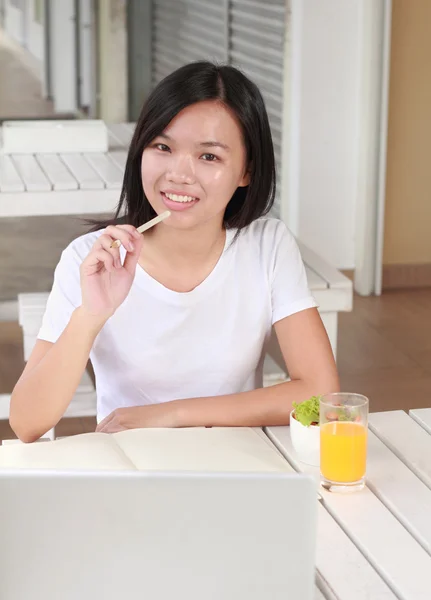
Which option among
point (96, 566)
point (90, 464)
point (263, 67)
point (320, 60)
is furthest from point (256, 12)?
point (96, 566)

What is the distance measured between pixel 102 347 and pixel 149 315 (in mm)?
92

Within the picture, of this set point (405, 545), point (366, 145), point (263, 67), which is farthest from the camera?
point (263, 67)

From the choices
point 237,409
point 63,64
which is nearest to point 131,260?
point 237,409

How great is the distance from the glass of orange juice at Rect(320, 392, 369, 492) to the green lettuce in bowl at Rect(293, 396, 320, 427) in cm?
4

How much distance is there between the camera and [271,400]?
5.34 feet

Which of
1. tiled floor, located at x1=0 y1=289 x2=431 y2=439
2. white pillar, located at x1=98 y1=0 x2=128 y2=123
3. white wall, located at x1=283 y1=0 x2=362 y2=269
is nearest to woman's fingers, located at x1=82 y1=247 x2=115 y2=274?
tiled floor, located at x1=0 y1=289 x2=431 y2=439

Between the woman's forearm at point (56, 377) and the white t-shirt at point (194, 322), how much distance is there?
93mm

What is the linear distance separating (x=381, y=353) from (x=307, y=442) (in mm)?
2439

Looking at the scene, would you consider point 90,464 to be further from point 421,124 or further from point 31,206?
point 421,124

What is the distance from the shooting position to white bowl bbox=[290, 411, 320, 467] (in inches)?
54.6

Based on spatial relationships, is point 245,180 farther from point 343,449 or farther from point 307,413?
point 343,449

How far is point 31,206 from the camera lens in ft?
9.74

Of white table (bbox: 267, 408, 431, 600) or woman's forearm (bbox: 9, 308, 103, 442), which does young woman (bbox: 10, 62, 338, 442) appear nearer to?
woman's forearm (bbox: 9, 308, 103, 442)

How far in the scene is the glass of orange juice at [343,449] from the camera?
132 cm
